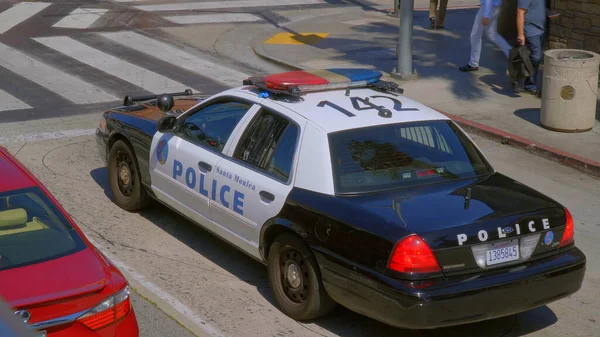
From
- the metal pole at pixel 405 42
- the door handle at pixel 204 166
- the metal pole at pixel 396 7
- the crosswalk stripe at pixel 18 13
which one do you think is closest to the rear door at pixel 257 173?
the door handle at pixel 204 166

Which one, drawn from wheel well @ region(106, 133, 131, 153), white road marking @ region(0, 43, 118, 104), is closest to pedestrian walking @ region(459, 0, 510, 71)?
white road marking @ region(0, 43, 118, 104)

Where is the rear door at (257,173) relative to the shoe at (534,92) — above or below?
above

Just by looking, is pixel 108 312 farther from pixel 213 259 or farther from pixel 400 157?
pixel 213 259

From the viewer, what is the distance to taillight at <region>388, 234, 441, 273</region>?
19.5 ft

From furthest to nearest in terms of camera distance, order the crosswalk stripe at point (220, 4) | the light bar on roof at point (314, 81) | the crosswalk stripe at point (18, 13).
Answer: the crosswalk stripe at point (220, 4) < the crosswalk stripe at point (18, 13) < the light bar on roof at point (314, 81)

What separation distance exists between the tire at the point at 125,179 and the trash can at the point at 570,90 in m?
5.64

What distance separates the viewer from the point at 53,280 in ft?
16.2

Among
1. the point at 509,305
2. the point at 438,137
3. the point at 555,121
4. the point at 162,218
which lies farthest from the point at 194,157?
the point at 555,121

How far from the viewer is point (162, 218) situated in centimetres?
920

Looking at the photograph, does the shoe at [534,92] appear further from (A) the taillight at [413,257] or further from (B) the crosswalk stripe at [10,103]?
(A) the taillight at [413,257]

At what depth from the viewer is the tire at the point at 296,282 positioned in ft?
21.7

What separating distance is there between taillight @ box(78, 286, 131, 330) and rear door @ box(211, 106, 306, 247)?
6.56 feet

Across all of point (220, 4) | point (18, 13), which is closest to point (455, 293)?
point (18, 13)

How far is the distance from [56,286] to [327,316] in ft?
8.63
